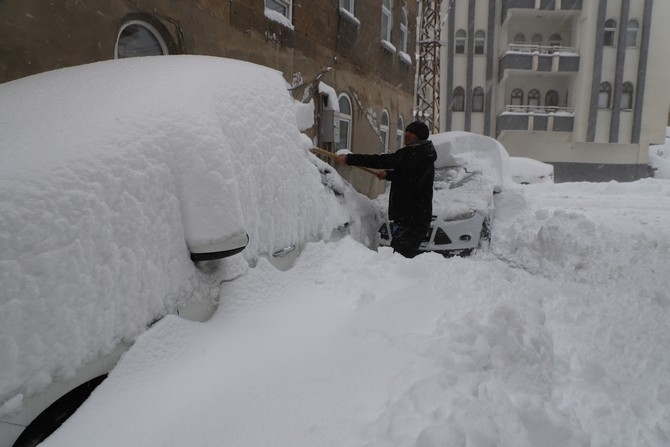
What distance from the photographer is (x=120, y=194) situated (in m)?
1.66

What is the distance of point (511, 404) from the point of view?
1.89 meters

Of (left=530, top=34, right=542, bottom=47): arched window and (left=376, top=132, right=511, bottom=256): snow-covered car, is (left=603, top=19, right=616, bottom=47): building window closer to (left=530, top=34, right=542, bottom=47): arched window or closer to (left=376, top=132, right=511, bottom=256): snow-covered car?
(left=530, top=34, right=542, bottom=47): arched window

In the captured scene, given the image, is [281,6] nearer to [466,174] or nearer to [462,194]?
[466,174]

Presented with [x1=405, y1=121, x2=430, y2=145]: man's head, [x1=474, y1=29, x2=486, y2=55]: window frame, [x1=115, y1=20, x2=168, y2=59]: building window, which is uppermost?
[x1=474, y1=29, x2=486, y2=55]: window frame

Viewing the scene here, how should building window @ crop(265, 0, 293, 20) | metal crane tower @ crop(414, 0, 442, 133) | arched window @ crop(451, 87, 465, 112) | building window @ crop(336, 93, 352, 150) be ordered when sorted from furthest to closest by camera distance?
arched window @ crop(451, 87, 465, 112)
metal crane tower @ crop(414, 0, 442, 133)
building window @ crop(336, 93, 352, 150)
building window @ crop(265, 0, 293, 20)

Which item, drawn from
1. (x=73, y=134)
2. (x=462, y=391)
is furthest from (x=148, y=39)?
(x=462, y=391)

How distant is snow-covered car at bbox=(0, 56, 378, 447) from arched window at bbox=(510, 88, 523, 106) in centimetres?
2541

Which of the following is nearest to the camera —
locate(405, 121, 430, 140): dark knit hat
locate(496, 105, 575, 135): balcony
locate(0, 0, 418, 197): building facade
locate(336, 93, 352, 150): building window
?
locate(0, 0, 418, 197): building facade

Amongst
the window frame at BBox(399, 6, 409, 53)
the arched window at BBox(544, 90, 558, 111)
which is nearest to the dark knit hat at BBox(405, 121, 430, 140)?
the window frame at BBox(399, 6, 409, 53)

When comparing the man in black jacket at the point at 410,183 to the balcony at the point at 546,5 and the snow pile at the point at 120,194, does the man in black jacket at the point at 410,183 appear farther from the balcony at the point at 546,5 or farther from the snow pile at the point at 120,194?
the balcony at the point at 546,5

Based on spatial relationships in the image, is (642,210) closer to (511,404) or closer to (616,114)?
(511,404)

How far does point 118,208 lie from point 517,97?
88.3ft

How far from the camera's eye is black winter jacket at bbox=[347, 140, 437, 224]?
16.2 feet

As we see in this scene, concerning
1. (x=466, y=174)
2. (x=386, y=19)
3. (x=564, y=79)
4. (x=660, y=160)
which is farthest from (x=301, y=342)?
(x=660, y=160)
